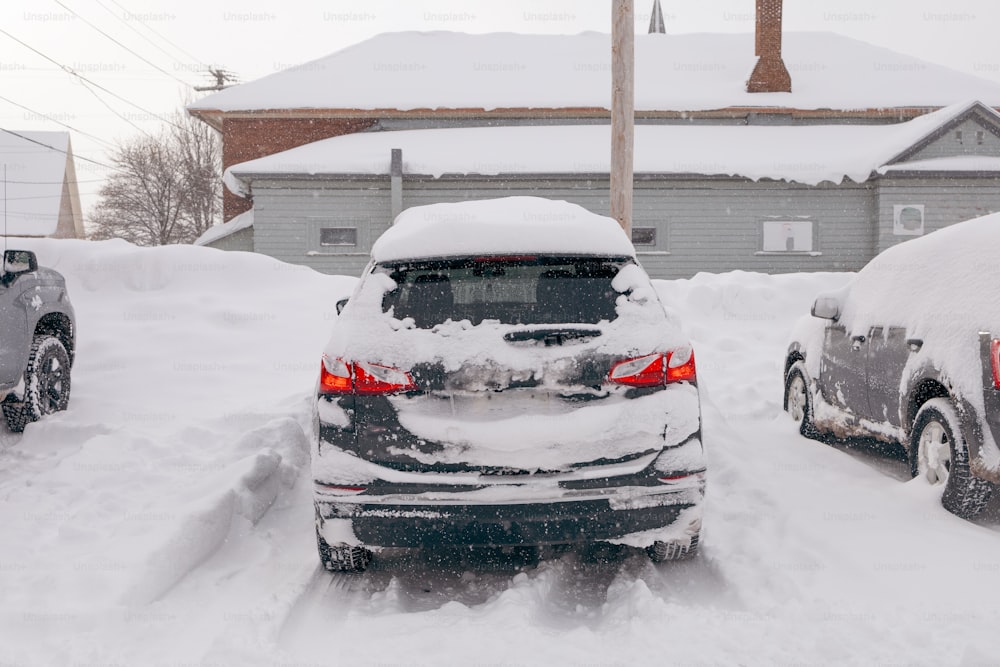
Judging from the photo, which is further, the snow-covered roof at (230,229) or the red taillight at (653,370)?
the snow-covered roof at (230,229)

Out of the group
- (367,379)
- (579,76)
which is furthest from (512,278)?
(579,76)

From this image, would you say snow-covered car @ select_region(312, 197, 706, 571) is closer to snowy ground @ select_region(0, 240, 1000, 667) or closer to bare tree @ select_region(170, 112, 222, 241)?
snowy ground @ select_region(0, 240, 1000, 667)

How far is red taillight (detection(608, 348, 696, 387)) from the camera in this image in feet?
12.1

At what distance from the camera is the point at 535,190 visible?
2080 centimetres

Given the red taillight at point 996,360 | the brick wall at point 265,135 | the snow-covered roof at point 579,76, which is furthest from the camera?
the brick wall at point 265,135

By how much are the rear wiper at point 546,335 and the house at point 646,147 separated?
16740mm

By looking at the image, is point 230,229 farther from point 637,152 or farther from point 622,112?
point 622,112

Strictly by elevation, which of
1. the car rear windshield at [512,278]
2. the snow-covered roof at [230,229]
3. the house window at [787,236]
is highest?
the snow-covered roof at [230,229]

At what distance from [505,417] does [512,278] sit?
2.42ft

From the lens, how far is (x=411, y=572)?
433 cm

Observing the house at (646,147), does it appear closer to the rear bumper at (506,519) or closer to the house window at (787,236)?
the house window at (787,236)

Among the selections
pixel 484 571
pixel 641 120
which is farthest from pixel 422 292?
pixel 641 120

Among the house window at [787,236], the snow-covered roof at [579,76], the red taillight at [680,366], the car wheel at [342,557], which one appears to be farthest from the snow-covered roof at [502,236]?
the snow-covered roof at [579,76]

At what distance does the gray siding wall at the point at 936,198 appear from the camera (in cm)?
2081
